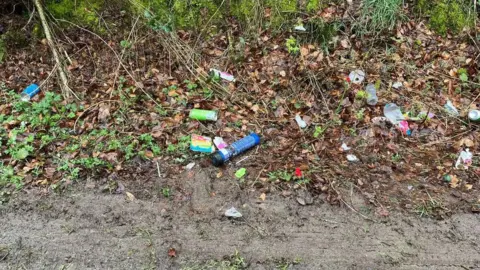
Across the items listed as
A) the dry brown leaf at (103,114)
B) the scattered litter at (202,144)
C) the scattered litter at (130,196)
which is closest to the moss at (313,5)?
the scattered litter at (202,144)

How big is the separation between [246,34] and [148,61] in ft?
3.61

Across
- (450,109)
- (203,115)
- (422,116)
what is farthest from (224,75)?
(450,109)

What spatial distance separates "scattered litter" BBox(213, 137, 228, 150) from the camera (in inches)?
144

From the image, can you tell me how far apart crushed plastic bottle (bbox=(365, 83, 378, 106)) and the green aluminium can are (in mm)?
1510

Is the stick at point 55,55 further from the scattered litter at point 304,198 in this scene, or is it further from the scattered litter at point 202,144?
the scattered litter at point 304,198

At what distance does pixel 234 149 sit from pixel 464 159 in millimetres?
1992

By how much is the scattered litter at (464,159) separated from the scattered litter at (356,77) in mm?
1180

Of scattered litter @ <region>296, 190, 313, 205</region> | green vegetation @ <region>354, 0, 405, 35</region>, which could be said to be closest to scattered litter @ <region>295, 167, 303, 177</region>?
scattered litter @ <region>296, 190, 313, 205</region>

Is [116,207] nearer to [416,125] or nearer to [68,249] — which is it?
[68,249]

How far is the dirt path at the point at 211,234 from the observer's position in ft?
9.41

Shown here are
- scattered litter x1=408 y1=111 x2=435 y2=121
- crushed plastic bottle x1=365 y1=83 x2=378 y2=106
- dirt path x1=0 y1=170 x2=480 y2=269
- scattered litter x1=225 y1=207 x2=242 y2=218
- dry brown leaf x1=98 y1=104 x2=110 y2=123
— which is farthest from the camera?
crushed plastic bottle x1=365 y1=83 x2=378 y2=106

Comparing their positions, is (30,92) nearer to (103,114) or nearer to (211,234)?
(103,114)

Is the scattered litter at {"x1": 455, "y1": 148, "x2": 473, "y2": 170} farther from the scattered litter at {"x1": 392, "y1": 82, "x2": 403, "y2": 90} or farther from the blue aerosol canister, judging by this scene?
the blue aerosol canister

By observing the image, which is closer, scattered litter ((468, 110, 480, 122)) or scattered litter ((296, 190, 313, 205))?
scattered litter ((296, 190, 313, 205))
